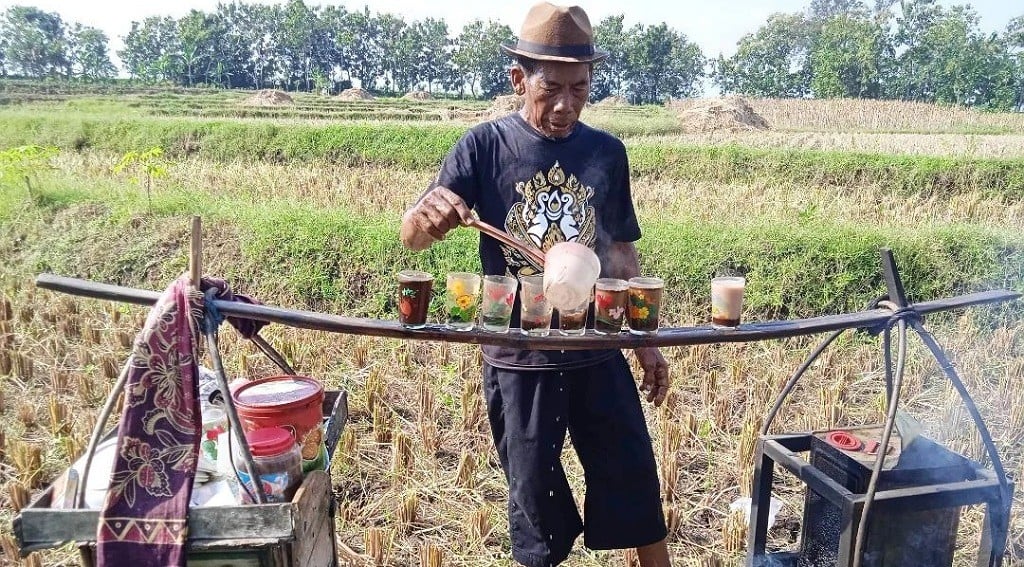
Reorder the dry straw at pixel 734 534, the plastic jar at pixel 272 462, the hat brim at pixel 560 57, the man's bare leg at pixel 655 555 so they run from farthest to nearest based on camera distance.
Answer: the dry straw at pixel 734 534 → the man's bare leg at pixel 655 555 → the hat brim at pixel 560 57 → the plastic jar at pixel 272 462

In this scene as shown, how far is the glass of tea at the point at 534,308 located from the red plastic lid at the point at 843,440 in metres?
1.19

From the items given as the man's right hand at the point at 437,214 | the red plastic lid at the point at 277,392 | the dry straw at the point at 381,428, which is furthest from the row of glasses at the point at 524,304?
the dry straw at the point at 381,428

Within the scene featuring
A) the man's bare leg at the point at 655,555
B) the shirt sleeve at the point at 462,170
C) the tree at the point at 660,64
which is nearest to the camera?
the shirt sleeve at the point at 462,170

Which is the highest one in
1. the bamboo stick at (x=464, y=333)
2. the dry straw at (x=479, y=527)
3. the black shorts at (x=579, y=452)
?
the bamboo stick at (x=464, y=333)

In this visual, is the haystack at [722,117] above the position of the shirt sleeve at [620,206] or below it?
above

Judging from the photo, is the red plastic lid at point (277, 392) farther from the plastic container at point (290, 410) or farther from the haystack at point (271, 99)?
the haystack at point (271, 99)

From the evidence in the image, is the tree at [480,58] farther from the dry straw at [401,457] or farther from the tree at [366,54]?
the dry straw at [401,457]

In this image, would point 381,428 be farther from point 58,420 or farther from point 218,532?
point 218,532

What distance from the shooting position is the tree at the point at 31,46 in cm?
5444

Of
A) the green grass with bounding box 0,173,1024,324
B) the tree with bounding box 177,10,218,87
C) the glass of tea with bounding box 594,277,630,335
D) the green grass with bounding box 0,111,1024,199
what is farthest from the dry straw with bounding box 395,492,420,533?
the tree with bounding box 177,10,218,87

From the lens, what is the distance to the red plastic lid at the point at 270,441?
1490mm

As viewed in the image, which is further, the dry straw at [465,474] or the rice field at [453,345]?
the dry straw at [465,474]

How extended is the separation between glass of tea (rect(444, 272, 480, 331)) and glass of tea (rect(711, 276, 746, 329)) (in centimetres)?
65

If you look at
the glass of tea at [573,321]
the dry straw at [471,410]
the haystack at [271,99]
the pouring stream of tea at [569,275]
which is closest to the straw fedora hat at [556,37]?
the pouring stream of tea at [569,275]
